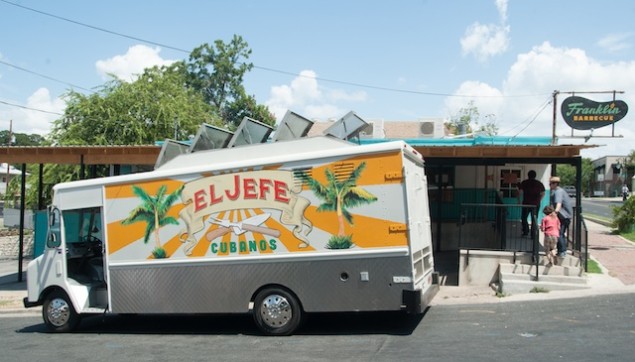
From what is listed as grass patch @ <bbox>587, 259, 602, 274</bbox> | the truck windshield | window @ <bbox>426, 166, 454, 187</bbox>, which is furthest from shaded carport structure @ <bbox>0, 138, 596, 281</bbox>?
the truck windshield

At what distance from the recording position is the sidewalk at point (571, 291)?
10727 mm

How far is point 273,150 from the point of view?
9.35 meters

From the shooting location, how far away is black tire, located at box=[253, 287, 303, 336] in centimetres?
872

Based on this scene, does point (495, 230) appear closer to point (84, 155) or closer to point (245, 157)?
point (245, 157)

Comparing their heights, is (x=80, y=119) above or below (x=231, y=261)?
above

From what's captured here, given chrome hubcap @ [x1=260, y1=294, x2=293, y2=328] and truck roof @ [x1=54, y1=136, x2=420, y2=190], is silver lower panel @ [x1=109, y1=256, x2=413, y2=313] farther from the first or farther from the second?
truck roof @ [x1=54, y1=136, x2=420, y2=190]

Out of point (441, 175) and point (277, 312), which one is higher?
point (441, 175)

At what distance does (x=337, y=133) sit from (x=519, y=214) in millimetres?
6257

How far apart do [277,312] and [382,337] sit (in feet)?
5.14

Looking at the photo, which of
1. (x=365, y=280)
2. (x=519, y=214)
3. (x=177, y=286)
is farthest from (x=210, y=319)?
(x=519, y=214)

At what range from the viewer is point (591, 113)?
64.5 ft

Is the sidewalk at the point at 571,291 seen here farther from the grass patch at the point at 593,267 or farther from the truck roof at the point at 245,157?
the truck roof at the point at 245,157

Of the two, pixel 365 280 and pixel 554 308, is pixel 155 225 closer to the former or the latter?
pixel 365 280

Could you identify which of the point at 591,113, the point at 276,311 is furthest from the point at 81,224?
the point at 591,113
